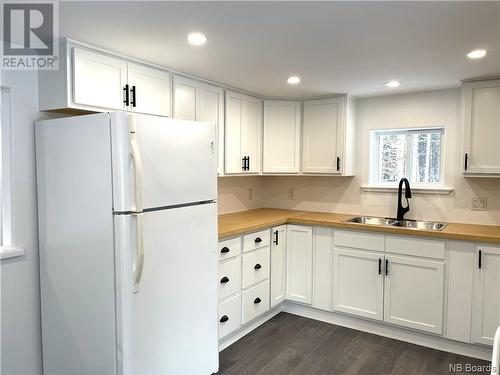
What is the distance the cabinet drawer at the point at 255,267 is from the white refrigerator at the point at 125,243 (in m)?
0.67

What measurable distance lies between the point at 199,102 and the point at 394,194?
83.4 inches

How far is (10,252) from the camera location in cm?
214

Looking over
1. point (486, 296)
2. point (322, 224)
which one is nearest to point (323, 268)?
point (322, 224)

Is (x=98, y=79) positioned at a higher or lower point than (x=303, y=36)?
lower

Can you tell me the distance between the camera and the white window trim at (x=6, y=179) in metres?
2.16

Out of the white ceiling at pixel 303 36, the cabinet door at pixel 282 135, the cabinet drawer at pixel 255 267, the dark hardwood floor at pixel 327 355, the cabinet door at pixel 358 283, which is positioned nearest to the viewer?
the white ceiling at pixel 303 36

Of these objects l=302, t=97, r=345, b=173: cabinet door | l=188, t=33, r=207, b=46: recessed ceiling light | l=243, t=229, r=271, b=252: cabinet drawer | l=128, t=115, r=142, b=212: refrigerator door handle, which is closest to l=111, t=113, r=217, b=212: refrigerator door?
l=128, t=115, r=142, b=212: refrigerator door handle

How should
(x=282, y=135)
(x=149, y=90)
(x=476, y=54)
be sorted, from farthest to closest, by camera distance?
(x=282, y=135)
(x=149, y=90)
(x=476, y=54)

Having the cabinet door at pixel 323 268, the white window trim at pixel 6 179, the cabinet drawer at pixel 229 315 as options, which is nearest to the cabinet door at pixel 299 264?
the cabinet door at pixel 323 268

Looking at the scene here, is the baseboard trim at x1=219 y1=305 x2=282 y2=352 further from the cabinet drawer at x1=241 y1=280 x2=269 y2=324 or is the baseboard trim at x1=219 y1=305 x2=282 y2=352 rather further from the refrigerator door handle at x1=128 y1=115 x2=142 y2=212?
the refrigerator door handle at x1=128 y1=115 x2=142 y2=212

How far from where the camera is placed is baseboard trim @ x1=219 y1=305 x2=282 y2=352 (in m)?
2.92

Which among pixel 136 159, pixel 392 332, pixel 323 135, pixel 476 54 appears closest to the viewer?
pixel 136 159

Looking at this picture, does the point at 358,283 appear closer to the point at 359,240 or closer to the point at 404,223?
the point at 359,240

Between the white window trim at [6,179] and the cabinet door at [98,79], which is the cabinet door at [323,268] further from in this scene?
the white window trim at [6,179]
